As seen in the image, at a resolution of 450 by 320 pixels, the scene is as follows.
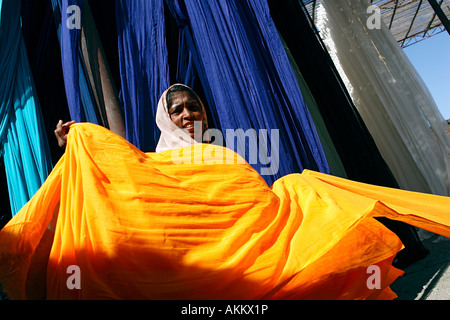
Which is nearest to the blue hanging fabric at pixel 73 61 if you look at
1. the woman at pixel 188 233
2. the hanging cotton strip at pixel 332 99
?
the woman at pixel 188 233

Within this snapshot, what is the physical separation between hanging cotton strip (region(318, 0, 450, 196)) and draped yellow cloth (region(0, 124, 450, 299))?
110 cm

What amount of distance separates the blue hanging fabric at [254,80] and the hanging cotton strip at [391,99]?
2.35 feet

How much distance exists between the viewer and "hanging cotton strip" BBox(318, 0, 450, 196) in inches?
86.0

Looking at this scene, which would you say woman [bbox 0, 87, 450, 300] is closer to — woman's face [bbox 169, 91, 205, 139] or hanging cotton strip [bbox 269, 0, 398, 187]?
woman's face [bbox 169, 91, 205, 139]

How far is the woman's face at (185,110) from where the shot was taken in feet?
5.57

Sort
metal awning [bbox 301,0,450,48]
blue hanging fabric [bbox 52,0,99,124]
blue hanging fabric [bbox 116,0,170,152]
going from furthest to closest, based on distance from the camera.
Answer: metal awning [bbox 301,0,450,48], blue hanging fabric [bbox 116,0,170,152], blue hanging fabric [bbox 52,0,99,124]

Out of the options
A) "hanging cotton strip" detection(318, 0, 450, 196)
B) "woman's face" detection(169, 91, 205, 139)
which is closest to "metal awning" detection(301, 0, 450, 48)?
"hanging cotton strip" detection(318, 0, 450, 196)

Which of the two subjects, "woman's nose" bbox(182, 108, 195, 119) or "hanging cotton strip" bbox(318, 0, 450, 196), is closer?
"woman's nose" bbox(182, 108, 195, 119)

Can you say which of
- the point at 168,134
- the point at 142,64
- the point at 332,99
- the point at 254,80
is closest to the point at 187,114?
the point at 168,134

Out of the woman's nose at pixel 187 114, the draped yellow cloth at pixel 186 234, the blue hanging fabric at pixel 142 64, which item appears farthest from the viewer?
the blue hanging fabric at pixel 142 64

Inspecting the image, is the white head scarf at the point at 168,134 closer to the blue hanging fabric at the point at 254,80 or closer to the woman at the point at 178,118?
the woman at the point at 178,118

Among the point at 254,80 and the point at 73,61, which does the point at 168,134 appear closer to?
the point at 254,80

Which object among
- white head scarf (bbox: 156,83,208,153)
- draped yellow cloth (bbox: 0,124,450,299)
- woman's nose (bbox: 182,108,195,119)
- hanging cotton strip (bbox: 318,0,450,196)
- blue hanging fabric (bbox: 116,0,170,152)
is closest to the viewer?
draped yellow cloth (bbox: 0,124,450,299)

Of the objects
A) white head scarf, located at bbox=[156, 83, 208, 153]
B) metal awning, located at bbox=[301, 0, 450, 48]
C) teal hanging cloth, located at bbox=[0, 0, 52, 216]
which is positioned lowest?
white head scarf, located at bbox=[156, 83, 208, 153]
